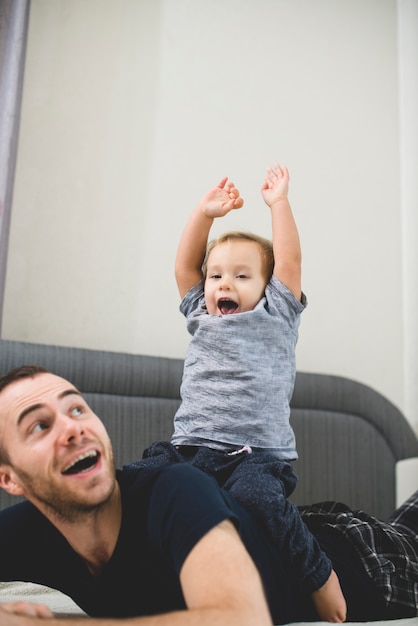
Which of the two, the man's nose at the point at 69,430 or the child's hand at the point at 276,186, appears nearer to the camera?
the man's nose at the point at 69,430

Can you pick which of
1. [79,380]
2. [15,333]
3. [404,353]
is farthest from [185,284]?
[404,353]

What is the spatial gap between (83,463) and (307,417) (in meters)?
1.34

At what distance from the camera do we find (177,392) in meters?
2.01

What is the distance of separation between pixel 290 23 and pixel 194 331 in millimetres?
1803

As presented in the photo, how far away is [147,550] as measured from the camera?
901 mm

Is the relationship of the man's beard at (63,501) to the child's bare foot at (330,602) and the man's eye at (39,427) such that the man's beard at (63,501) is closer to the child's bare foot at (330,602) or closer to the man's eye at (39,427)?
the man's eye at (39,427)

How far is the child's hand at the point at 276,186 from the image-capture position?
135 cm

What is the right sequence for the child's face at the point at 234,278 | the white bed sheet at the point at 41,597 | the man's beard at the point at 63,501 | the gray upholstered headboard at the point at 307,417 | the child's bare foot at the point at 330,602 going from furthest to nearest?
the gray upholstered headboard at the point at 307,417 → the child's face at the point at 234,278 → the white bed sheet at the point at 41,597 → the child's bare foot at the point at 330,602 → the man's beard at the point at 63,501

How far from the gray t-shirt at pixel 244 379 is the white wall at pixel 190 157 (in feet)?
3.14

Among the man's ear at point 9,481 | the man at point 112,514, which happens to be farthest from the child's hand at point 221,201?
the man's ear at point 9,481

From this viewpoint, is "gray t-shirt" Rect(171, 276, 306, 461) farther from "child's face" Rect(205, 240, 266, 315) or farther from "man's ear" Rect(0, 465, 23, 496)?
"man's ear" Rect(0, 465, 23, 496)

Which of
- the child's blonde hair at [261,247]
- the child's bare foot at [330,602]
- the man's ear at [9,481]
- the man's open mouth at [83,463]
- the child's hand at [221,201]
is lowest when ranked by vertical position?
the child's bare foot at [330,602]

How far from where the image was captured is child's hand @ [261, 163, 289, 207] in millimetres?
1349

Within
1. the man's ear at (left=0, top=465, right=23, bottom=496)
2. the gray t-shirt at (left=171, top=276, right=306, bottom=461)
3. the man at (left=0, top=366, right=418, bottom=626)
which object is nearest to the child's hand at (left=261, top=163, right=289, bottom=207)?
the gray t-shirt at (left=171, top=276, right=306, bottom=461)
